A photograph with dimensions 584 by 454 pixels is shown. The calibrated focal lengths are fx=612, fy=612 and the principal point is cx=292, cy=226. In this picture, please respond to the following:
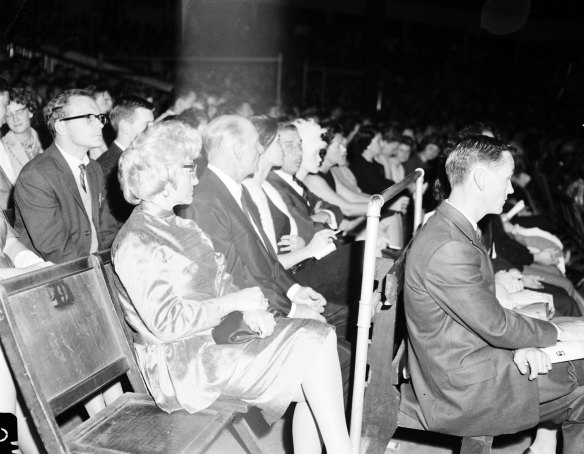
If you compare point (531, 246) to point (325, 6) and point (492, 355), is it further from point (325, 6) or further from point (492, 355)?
point (325, 6)

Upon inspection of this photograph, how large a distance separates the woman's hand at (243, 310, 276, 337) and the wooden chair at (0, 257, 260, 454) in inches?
11.3

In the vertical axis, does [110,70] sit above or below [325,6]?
below

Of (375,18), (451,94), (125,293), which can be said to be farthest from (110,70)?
(125,293)

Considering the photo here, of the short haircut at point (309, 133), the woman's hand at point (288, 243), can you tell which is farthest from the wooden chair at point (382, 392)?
the short haircut at point (309, 133)

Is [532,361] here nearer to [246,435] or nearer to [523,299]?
[523,299]

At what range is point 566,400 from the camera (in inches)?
92.4

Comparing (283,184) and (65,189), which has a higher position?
(65,189)

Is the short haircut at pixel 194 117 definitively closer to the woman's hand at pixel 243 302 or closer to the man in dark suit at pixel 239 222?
the man in dark suit at pixel 239 222

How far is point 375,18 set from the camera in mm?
14289

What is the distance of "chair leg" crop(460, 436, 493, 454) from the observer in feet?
7.35

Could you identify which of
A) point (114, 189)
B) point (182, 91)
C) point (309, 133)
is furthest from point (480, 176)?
point (182, 91)

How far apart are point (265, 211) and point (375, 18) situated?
12083 millimetres

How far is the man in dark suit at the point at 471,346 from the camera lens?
7.13ft

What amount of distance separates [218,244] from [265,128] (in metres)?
0.95
